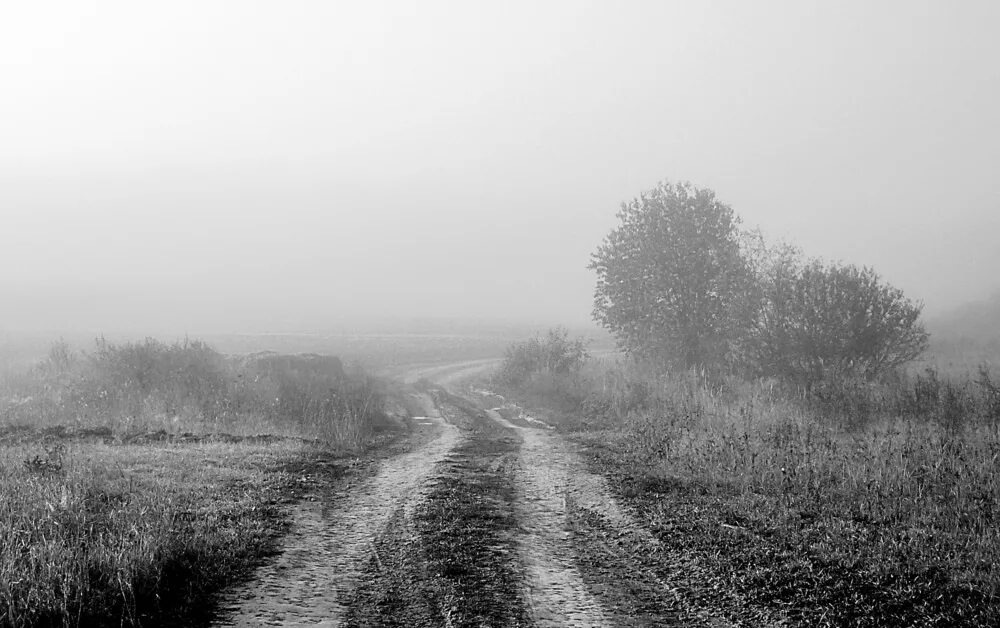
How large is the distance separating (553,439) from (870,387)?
29.8 ft

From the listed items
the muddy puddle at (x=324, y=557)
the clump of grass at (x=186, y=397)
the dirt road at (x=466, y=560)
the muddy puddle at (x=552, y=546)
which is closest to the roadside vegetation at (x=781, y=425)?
the dirt road at (x=466, y=560)

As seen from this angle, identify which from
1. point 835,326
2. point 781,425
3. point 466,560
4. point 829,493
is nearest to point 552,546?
point 466,560

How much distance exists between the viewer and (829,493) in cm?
966

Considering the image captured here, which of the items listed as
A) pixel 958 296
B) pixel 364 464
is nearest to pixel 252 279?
pixel 958 296

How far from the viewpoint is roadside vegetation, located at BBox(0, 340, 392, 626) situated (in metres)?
5.89

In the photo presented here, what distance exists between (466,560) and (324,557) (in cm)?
168

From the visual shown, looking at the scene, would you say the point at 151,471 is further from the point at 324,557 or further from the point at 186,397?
the point at 186,397

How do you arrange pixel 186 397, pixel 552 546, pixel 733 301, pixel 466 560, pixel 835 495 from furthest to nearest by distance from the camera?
pixel 733 301 → pixel 186 397 → pixel 835 495 → pixel 552 546 → pixel 466 560

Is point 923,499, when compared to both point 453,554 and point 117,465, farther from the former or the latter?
point 117,465

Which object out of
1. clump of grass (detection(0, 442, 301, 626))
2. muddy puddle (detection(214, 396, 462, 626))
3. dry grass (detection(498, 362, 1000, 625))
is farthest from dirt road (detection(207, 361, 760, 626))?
dry grass (detection(498, 362, 1000, 625))

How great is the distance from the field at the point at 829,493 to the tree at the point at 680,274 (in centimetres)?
753

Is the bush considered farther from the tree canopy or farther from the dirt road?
the dirt road

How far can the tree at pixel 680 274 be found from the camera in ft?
89.4

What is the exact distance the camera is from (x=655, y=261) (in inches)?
1090
